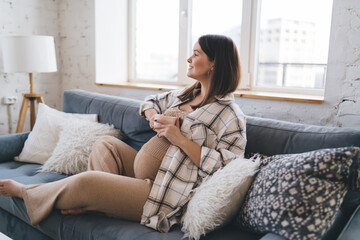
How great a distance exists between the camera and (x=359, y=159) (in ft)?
3.22

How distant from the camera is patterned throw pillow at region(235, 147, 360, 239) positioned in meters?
0.96

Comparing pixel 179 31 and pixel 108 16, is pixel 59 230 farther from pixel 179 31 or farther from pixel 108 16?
pixel 108 16

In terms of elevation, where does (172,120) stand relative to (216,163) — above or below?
above

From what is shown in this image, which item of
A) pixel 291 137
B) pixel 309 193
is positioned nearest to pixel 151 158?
pixel 291 137

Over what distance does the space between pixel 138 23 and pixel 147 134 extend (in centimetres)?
163

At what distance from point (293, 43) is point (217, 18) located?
0.66 m

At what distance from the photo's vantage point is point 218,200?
1193 millimetres

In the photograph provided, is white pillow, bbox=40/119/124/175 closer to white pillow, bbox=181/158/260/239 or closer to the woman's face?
the woman's face

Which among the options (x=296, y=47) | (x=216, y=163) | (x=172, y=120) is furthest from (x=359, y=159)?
(x=296, y=47)

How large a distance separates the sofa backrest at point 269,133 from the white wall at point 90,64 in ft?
1.17

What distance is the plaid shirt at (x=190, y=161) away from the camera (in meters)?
1.37

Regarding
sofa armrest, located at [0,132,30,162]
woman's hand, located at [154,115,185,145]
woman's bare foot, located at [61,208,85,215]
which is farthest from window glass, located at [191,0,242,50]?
woman's bare foot, located at [61,208,85,215]

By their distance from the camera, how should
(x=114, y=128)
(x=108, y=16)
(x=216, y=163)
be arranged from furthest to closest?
(x=108, y=16)
(x=114, y=128)
(x=216, y=163)

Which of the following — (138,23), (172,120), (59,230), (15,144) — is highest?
(138,23)
